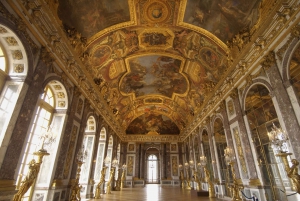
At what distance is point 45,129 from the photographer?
22.4 ft

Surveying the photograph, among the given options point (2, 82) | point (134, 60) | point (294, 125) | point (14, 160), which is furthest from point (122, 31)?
point (294, 125)

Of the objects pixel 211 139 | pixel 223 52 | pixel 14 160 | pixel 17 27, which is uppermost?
pixel 223 52

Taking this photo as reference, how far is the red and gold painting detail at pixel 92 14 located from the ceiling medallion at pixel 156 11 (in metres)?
1.17

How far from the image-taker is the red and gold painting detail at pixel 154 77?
14.4 metres

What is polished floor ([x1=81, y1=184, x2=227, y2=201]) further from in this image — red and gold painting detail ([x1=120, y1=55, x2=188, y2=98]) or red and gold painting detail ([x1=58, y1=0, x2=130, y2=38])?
red and gold painting detail ([x1=58, y1=0, x2=130, y2=38])

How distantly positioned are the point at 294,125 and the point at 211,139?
7.97 meters

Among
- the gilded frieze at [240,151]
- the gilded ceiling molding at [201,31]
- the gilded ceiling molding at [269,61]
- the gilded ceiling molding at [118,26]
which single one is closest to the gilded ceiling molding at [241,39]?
the gilded ceiling molding at [201,31]

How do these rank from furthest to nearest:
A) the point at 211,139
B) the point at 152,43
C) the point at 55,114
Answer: the point at 211,139 < the point at 152,43 < the point at 55,114

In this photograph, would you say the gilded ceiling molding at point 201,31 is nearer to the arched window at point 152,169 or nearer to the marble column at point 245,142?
the marble column at point 245,142

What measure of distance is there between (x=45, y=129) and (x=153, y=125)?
19825mm

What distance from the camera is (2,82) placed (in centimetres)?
573

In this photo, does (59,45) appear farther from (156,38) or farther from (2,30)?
(156,38)

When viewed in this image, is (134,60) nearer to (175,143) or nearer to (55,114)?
(55,114)

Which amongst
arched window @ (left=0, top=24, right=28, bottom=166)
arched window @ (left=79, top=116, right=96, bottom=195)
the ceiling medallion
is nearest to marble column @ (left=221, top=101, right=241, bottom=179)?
the ceiling medallion
